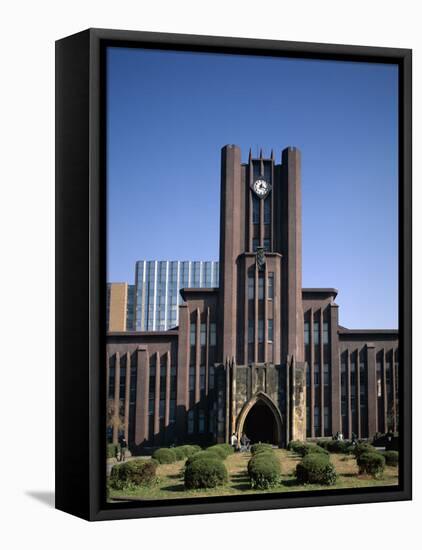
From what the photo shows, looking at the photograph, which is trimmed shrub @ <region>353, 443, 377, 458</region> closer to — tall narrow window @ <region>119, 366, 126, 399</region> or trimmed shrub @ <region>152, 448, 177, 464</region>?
trimmed shrub @ <region>152, 448, 177, 464</region>

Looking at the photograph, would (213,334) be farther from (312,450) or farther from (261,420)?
(312,450)

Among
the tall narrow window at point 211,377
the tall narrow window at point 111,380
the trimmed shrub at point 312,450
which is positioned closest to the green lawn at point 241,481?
the trimmed shrub at point 312,450

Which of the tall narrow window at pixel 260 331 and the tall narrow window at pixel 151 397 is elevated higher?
the tall narrow window at pixel 260 331

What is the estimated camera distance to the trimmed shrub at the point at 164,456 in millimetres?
15570

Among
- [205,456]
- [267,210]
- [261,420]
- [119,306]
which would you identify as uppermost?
[267,210]

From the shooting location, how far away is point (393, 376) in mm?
16781

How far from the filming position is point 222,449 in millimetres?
16062

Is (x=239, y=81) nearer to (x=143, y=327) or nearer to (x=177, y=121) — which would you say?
(x=177, y=121)

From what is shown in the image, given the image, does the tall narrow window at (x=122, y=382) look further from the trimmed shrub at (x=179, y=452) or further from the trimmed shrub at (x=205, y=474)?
the trimmed shrub at (x=205, y=474)

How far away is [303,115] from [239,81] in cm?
90

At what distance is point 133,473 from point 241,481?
131 cm

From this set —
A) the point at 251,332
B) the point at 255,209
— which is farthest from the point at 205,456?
the point at 255,209

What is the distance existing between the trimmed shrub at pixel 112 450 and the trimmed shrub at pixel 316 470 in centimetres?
219

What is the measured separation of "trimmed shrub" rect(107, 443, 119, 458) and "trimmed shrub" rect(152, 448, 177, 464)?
0.62 m
